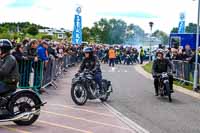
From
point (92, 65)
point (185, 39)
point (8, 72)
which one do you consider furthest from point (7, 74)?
point (185, 39)

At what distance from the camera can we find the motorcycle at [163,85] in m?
17.2

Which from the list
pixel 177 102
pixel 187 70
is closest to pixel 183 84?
pixel 187 70

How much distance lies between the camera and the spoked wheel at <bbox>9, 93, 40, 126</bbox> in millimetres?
10641

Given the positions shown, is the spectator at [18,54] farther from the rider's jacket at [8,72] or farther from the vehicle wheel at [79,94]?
the rider's jacket at [8,72]

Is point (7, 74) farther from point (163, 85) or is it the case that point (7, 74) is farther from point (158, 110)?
point (163, 85)

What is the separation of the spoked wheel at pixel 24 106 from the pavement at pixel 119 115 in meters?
0.17

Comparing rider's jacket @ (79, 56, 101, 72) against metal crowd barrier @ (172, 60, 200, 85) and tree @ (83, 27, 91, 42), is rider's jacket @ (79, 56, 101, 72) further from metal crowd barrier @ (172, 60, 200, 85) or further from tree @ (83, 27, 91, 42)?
tree @ (83, 27, 91, 42)

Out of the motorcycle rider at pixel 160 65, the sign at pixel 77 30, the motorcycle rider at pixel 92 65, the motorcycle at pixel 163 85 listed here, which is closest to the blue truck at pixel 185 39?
the sign at pixel 77 30

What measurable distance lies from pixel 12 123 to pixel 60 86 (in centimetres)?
1000

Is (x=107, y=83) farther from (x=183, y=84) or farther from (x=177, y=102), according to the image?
(x=183, y=84)

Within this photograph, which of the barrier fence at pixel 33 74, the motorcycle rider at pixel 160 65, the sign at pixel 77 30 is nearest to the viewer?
the barrier fence at pixel 33 74

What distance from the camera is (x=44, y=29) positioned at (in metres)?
90.8

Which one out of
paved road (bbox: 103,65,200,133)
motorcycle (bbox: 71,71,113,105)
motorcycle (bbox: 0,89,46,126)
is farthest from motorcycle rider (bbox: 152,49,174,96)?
motorcycle (bbox: 0,89,46,126)

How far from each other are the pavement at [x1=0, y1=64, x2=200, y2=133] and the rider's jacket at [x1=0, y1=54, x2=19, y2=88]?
95cm
